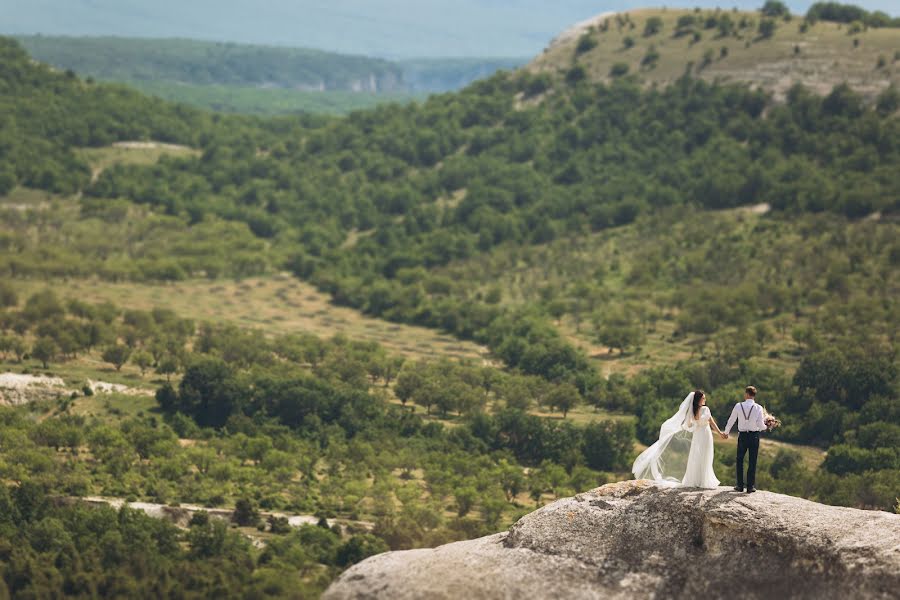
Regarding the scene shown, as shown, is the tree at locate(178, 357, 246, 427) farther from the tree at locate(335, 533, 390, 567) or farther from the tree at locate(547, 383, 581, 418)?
the tree at locate(335, 533, 390, 567)

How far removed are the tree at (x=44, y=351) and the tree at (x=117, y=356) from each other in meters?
4.76

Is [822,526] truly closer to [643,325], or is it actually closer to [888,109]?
[643,325]

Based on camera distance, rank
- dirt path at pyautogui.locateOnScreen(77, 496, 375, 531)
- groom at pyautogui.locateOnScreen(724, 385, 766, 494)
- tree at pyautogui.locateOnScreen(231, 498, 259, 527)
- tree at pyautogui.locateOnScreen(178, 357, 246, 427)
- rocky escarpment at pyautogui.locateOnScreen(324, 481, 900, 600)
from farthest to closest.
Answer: tree at pyautogui.locateOnScreen(178, 357, 246, 427)
tree at pyautogui.locateOnScreen(231, 498, 259, 527)
dirt path at pyautogui.locateOnScreen(77, 496, 375, 531)
groom at pyautogui.locateOnScreen(724, 385, 766, 494)
rocky escarpment at pyautogui.locateOnScreen(324, 481, 900, 600)

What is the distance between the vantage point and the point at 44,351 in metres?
130

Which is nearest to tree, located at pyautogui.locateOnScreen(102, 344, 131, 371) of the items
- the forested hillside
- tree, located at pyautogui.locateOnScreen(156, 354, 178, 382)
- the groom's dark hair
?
the forested hillside

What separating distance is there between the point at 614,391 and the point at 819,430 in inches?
842

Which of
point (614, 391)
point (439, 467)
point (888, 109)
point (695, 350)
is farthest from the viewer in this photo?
point (888, 109)

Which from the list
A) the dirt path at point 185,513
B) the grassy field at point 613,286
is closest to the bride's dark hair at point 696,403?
the dirt path at point 185,513

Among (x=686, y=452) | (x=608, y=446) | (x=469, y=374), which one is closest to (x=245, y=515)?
(x=608, y=446)

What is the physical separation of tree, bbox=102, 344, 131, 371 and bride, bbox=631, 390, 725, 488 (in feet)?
344

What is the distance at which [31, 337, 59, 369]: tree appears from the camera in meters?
130

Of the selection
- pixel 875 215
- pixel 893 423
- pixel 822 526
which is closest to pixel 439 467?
pixel 893 423

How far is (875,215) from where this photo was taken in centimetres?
17100

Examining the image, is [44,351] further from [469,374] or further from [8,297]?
[469,374]
